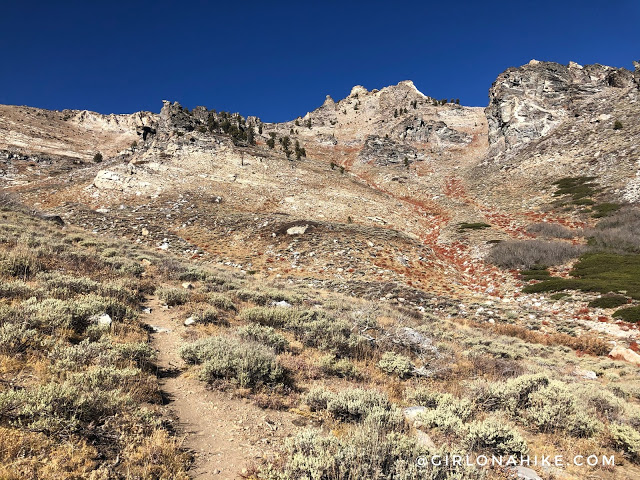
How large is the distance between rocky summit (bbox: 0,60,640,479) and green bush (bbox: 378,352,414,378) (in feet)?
0.18

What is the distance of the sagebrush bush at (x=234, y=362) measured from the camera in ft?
20.5

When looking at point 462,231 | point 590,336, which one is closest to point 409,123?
point 462,231

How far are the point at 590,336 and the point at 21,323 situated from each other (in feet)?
69.4

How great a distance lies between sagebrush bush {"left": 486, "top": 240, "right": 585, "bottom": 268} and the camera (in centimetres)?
2493

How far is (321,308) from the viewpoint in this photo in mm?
13562

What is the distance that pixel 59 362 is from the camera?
5.19 meters

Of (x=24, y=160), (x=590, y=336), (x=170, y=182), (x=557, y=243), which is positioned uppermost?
(x=24, y=160)

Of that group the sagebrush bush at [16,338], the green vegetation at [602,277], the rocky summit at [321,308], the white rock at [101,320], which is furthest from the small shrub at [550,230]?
the sagebrush bush at [16,338]

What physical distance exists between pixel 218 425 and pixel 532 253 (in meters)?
28.4

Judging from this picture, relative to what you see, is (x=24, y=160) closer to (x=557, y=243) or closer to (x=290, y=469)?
(x=290, y=469)

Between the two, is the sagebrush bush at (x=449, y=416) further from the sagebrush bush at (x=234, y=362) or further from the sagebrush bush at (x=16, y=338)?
the sagebrush bush at (x=16, y=338)

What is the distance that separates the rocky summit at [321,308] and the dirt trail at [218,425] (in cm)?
4

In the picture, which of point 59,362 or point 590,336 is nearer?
point 59,362

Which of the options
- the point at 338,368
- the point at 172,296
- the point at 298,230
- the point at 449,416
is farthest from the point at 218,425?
the point at 298,230
